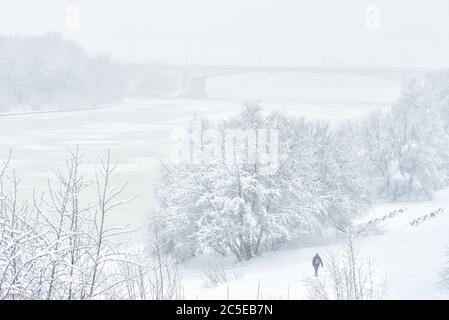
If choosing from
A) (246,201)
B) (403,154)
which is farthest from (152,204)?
(403,154)

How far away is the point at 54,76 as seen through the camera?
80.6 metres

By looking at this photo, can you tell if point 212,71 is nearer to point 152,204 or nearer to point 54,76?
point 54,76

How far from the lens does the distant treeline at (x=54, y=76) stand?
75250mm

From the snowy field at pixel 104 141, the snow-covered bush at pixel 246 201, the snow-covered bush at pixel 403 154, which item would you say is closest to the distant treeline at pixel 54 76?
the snowy field at pixel 104 141

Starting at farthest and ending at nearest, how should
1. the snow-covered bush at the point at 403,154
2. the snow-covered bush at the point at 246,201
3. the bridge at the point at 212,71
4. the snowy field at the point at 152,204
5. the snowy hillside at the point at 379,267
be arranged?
the bridge at the point at 212,71, the snow-covered bush at the point at 403,154, the snow-covered bush at the point at 246,201, the snowy field at the point at 152,204, the snowy hillside at the point at 379,267

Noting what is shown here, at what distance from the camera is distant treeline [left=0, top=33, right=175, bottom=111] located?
75250 millimetres

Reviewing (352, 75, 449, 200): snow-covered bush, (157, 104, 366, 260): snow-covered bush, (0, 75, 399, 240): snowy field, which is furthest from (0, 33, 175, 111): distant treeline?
(157, 104, 366, 260): snow-covered bush

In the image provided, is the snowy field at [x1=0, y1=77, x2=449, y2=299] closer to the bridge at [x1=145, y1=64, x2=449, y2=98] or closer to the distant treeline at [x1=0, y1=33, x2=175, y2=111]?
the distant treeline at [x1=0, y1=33, x2=175, y2=111]

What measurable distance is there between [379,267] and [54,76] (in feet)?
236

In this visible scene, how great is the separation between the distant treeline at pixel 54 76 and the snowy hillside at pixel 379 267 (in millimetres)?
56616

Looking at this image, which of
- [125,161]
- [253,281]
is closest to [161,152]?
[125,161]

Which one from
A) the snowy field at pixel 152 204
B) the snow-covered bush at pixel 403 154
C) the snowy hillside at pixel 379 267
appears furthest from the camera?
the snow-covered bush at pixel 403 154

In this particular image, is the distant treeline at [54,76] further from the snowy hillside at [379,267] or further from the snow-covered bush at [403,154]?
the snowy hillside at [379,267]

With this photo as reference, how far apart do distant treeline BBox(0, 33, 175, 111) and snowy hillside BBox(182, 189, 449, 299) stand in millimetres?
56616
